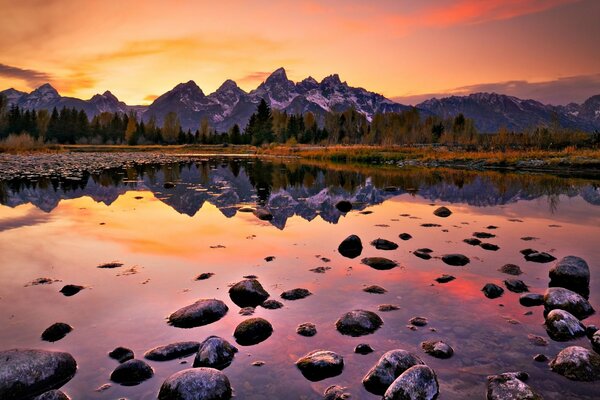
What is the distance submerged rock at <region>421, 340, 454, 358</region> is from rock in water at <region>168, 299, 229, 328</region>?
15.3ft

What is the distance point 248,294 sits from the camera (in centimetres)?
1077

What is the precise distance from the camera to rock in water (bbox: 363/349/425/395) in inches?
276

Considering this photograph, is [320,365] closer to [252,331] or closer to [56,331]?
[252,331]

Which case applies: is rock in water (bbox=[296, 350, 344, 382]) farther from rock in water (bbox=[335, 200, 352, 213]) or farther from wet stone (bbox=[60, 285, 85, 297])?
rock in water (bbox=[335, 200, 352, 213])

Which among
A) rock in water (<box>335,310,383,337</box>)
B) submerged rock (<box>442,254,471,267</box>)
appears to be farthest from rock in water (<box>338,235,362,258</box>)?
rock in water (<box>335,310,383,337</box>)

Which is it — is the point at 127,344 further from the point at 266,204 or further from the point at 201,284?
the point at 266,204

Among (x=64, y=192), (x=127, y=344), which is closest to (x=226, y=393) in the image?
(x=127, y=344)

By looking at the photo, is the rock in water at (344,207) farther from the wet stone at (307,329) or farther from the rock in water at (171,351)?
the rock in water at (171,351)

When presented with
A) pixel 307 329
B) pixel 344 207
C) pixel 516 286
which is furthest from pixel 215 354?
pixel 344 207

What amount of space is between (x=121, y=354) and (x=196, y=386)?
80.9 inches

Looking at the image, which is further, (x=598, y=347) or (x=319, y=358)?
(x=598, y=347)

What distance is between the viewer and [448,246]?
651 inches

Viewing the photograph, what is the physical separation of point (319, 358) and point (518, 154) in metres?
62.9

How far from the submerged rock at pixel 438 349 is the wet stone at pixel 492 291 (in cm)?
348
